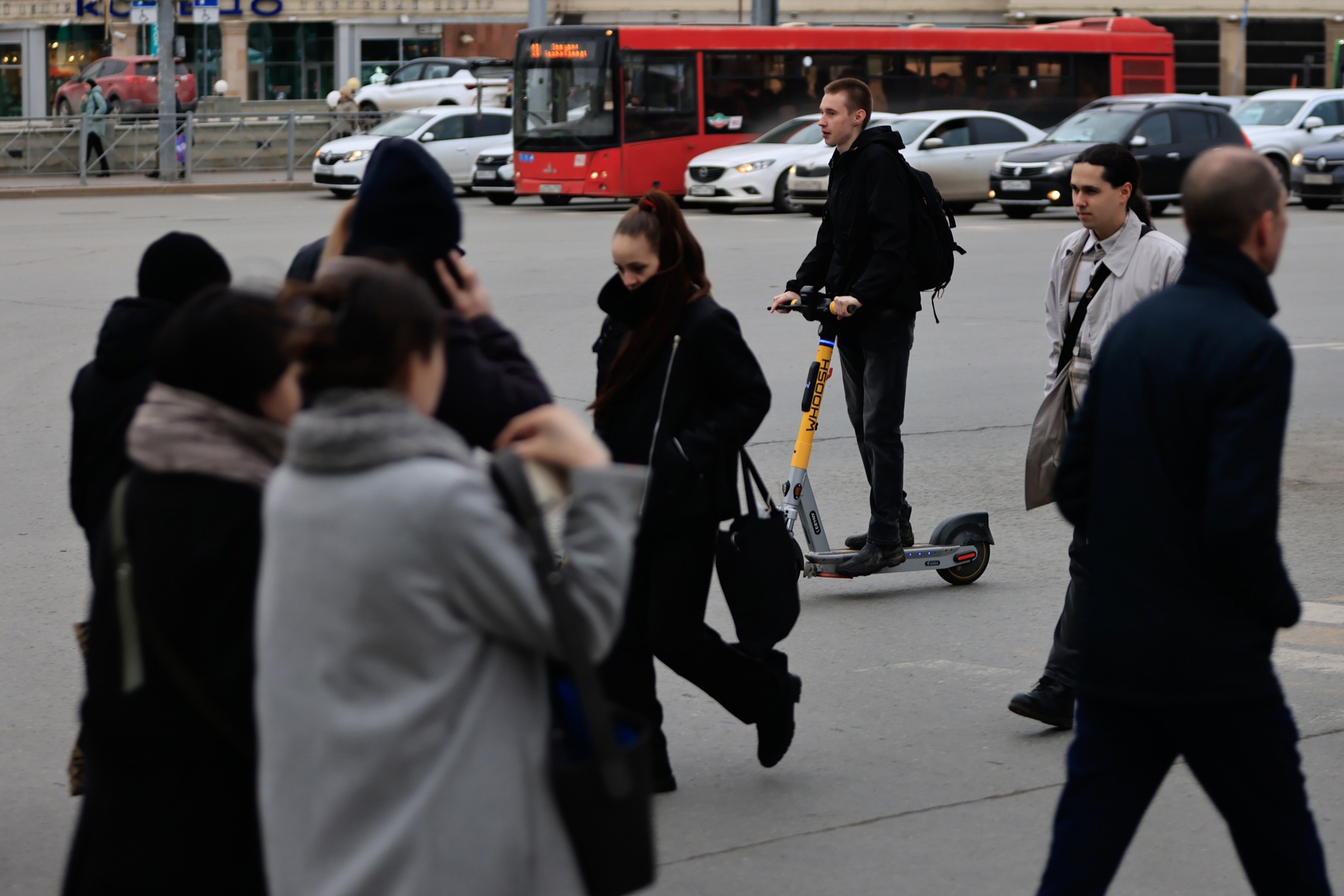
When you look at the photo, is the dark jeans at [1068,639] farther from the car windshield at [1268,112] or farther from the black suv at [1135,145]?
the car windshield at [1268,112]

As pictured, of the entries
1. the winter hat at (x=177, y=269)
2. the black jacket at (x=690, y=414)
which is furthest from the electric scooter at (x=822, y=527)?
the winter hat at (x=177, y=269)

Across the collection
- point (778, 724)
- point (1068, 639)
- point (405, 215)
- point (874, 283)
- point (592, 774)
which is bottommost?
point (778, 724)

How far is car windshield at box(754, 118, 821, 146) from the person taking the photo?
26.1 metres

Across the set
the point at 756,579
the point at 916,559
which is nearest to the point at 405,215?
the point at 756,579

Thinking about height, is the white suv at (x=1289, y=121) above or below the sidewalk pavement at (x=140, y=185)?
above

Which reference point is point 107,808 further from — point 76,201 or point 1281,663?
point 76,201

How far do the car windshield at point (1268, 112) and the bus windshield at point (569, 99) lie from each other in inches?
423

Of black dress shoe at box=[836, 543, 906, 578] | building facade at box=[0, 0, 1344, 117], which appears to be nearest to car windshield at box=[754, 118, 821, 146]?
black dress shoe at box=[836, 543, 906, 578]

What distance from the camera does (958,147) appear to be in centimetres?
2591

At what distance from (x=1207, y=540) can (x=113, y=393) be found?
2.15 meters

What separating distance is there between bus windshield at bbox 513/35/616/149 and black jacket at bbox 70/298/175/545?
2382 cm

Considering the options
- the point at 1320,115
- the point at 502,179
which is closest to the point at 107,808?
the point at 502,179

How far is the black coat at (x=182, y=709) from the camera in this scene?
7.82ft

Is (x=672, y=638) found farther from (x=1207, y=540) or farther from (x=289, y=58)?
(x=289, y=58)
